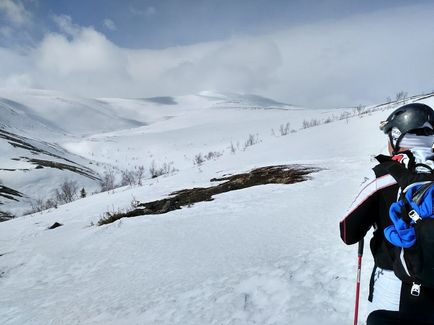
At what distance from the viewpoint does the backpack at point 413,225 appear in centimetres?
183

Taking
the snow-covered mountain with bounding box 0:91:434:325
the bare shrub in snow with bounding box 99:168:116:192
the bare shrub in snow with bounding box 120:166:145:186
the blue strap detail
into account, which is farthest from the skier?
the bare shrub in snow with bounding box 99:168:116:192

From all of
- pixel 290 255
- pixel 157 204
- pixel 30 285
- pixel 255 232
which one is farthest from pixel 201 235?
A: pixel 157 204

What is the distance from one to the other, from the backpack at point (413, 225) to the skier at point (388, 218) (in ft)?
0.17

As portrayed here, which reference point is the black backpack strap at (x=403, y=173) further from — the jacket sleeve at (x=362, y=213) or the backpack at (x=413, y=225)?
the jacket sleeve at (x=362, y=213)

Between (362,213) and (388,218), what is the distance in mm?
151

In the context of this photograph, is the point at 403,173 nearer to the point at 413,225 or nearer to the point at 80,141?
the point at 413,225

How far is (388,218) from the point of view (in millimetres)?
2125

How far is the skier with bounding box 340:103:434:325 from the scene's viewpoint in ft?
6.58

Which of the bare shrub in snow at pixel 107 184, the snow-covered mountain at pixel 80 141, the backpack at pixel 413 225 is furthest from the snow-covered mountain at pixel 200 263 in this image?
the snow-covered mountain at pixel 80 141

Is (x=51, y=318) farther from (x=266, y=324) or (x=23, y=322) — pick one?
(x=266, y=324)

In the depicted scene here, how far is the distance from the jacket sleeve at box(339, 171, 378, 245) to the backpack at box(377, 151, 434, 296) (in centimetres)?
15

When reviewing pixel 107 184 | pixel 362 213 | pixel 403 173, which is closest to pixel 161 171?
pixel 107 184

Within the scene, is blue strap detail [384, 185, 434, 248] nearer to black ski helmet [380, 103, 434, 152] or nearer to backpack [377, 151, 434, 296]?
backpack [377, 151, 434, 296]

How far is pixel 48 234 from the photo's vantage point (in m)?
9.84
